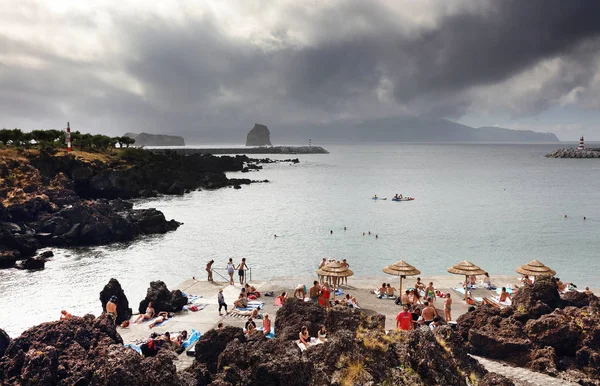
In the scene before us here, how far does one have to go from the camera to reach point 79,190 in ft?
255

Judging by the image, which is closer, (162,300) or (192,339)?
(192,339)

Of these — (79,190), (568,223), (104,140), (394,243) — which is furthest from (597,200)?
(104,140)

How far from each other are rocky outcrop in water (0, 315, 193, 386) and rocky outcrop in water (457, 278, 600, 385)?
1237 centimetres

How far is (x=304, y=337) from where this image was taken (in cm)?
1566

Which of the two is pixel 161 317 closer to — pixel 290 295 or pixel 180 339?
pixel 180 339

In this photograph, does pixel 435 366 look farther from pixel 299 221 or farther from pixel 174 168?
pixel 174 168

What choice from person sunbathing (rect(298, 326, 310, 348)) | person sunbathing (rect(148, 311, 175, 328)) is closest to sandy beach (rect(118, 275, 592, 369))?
person sunbathing (rect(148, 311, 175, 328))

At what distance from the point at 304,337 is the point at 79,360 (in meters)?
7.70

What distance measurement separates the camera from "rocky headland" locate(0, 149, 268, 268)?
44.8 m

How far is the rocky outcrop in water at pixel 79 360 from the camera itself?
1129cm

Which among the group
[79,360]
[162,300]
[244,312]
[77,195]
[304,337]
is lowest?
[244,312]

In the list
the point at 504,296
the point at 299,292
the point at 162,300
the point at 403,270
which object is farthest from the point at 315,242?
the point at 162,300

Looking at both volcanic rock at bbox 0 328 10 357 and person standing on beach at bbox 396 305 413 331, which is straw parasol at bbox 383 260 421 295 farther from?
volcanic rock at bbox 0 328 10 357

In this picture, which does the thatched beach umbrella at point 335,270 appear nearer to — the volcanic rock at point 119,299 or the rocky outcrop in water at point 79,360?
the volcanic rock at point 119,299
